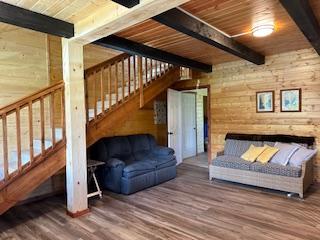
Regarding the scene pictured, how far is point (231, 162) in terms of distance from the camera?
14.3ft

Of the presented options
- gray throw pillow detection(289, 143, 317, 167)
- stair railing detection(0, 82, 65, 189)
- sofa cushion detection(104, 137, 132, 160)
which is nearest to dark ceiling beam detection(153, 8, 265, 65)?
stair railing detection(0, 82, 65, 189)

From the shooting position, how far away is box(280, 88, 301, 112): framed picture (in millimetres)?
4434

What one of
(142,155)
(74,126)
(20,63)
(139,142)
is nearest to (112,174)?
(142,155)

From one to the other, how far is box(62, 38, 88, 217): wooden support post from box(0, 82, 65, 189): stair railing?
15 cm

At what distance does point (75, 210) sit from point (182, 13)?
9.36 feet

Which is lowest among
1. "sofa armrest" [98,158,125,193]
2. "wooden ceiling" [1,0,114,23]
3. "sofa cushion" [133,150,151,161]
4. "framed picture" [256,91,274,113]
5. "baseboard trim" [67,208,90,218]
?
Answer: "baseboard trim" [67,208,90,218]

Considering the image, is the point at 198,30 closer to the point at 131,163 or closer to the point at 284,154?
the point at 131,163

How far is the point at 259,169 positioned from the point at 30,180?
353 cm

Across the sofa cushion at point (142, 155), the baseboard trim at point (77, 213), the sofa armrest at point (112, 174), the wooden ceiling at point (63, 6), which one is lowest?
the baseboard trim at point (77, 213)

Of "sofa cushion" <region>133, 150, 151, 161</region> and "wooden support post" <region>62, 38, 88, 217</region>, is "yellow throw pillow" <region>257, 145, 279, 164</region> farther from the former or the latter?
"wooden support post" <region>62, 38, 88, 217</region>

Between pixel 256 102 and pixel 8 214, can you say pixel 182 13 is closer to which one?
pixel 256 102

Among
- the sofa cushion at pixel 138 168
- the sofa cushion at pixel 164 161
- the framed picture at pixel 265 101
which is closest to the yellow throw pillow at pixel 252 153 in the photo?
the framed picture at pixel 265 101

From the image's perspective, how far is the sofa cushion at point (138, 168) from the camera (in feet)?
13.0

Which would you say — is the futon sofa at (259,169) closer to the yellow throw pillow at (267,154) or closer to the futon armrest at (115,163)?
the yellow throw pillow at (267,154)
